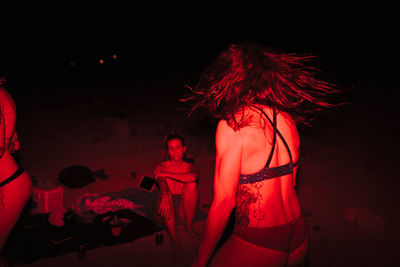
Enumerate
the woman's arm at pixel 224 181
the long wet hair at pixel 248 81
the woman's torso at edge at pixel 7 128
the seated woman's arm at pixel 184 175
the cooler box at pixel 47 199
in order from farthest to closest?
1. the cooler box at pixel 47 199
2. the seated woman's arm at pixel 184 175
3. the woman's torso at edge at pixel 7 128
4. the long wet hair at pixel 248 81
5. the woman's arm at pixel 224 181

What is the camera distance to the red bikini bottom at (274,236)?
256 centimetres

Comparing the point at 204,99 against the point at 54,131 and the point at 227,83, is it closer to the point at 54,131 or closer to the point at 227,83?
the point at 227,83

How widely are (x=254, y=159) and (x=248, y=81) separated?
0.52 meters

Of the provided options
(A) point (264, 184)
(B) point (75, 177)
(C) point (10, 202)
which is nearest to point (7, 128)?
(C) point (10, 202)

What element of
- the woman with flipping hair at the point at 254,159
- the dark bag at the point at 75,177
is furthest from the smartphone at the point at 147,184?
the woman with flipping hair at the point at 254,159

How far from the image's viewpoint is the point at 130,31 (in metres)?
25.0

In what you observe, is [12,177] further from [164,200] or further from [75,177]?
[75,177]

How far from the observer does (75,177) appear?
6.88 metres

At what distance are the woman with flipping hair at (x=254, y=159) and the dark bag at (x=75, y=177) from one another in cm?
478

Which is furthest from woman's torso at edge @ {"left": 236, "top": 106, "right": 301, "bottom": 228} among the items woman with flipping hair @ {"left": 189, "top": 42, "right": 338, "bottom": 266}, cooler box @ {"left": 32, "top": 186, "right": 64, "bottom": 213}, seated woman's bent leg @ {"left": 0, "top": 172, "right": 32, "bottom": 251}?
cooler box @ {"left": 32, "top": 186, "right": 64, "bottom": 213}

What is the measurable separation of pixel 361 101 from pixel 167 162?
10.6 meters

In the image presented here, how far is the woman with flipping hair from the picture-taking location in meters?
2.45

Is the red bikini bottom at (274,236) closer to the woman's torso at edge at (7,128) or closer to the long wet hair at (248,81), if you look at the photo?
the long wet hair at (248,81)

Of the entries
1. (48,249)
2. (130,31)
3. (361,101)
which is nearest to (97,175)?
(48,249)
